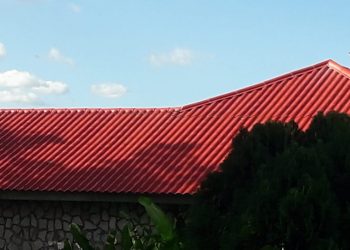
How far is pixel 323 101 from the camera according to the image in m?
13.7

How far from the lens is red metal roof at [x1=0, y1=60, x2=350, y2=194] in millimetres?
12336

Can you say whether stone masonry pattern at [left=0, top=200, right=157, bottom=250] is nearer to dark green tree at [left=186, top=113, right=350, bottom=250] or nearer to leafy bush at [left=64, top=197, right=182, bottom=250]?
leafy bush at [left=64, top=197, right=182, bottom=250]

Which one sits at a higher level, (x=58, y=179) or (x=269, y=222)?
(x=58, y=179)

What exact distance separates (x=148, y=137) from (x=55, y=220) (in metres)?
2.37

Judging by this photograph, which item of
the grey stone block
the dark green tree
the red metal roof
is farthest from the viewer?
the grey stone block

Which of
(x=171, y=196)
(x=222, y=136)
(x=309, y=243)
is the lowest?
(x=309, y=243)

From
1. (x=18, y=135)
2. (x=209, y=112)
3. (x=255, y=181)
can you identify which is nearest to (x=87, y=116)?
(x=18, y=135)

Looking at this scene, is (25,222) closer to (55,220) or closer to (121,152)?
(55,220)

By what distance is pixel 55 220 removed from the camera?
504 inches

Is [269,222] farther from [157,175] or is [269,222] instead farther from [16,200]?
[16,200]

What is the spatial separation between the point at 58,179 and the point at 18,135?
302 cm

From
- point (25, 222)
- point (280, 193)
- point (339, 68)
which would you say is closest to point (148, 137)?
point (25, 222)

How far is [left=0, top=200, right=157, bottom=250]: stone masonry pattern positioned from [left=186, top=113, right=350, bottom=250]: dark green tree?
5.10 metres

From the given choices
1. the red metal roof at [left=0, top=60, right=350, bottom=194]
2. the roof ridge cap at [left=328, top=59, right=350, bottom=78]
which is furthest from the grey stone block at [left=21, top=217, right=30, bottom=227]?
the roof ridge cap at [left=328, top=59, right=350, bottom=78]
